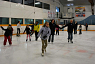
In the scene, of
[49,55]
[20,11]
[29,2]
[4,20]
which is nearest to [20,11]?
[20,11]

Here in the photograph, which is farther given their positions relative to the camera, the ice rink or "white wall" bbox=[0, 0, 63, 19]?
"white wall" bbox=[0, 0, 63, 19]

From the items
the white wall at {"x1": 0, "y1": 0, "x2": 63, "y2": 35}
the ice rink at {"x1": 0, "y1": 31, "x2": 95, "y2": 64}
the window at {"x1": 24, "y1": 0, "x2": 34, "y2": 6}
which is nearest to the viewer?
the ice rink at {"x1": 0, "y1": 31, "x2": 95, "y2": 64}

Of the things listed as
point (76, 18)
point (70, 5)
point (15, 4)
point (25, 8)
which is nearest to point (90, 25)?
point (76, 18)

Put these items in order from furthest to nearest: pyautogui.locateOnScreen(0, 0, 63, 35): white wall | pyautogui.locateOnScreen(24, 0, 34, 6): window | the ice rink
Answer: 1. pyautogui.locateOnScreen(24, 0, 34, 6): window
2. pyautogui.locateOnScreen(0, 0, 63, 35): white wall
3. the ice rink

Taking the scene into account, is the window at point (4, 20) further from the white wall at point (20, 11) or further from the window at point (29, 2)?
the window at point (29, 2)

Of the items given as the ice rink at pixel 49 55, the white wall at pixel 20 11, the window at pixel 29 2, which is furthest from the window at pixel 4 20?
the ice rink at pixel 49 55

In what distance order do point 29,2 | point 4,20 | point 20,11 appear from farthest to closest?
point 29,2
point 20,11
point 4,20

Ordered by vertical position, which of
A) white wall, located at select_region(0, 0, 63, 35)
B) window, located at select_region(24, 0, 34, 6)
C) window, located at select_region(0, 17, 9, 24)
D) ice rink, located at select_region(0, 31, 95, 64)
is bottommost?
ice rink, located at select_region(0, 31, 95, 64)

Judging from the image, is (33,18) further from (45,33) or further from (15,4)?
(45,33)

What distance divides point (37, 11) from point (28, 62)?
16445mm

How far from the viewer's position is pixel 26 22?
58.7ft

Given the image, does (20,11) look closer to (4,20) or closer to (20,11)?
(20,11)

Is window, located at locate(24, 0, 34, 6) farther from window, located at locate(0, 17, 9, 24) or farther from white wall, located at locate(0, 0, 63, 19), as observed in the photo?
window, located at locate(0, 17, 9, 24)

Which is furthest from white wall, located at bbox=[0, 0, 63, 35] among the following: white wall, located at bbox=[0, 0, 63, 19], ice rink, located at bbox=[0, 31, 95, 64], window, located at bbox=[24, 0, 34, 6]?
ice rink, located at bbox=[0, 31, 95, 64]
